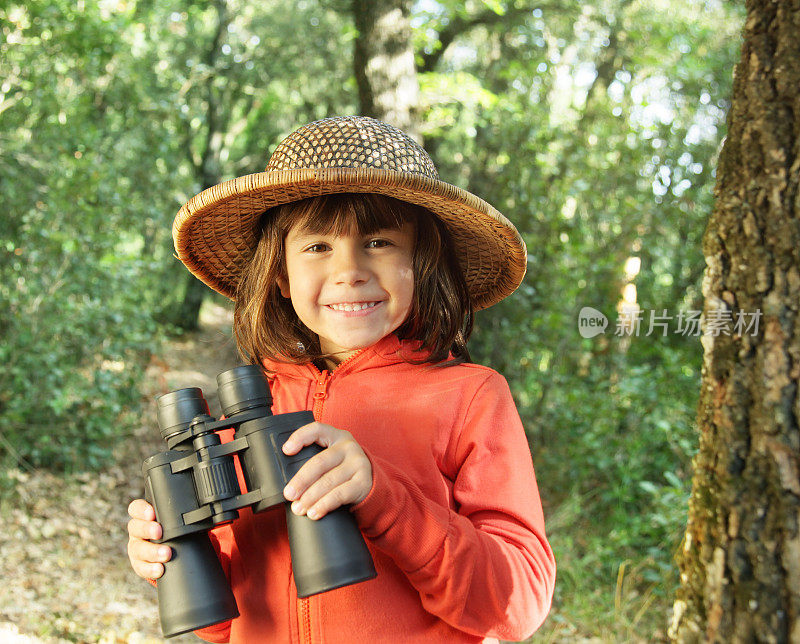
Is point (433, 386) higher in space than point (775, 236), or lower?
lower

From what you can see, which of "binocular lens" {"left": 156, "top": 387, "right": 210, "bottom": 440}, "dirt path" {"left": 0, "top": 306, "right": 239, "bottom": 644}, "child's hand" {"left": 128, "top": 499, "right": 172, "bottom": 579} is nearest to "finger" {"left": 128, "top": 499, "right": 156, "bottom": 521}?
"child's hand" {"left": 128, "top": 499, "right": 172, "bottom": 579}

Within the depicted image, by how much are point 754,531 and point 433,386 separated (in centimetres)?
71

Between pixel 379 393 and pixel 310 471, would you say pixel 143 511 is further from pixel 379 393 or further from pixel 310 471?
pixel 379 393

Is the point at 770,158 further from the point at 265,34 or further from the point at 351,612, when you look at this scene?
the point at 265,34

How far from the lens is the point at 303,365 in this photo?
177cm

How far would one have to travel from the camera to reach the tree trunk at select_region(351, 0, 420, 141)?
4922 mm

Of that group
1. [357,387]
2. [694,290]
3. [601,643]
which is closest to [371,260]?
[357,387]

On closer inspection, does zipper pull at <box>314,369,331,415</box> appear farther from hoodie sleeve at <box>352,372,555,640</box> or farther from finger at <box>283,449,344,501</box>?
finger at <box>283,449,344,501</box>

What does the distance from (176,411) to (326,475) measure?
14.4 inches

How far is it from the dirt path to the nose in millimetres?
1549

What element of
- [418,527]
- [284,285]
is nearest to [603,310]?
[284,285]

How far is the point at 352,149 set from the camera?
1.55m

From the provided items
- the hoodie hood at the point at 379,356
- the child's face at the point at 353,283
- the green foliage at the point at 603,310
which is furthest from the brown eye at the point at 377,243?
the green foliage at the point at 603,310

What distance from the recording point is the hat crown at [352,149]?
1.55 m
